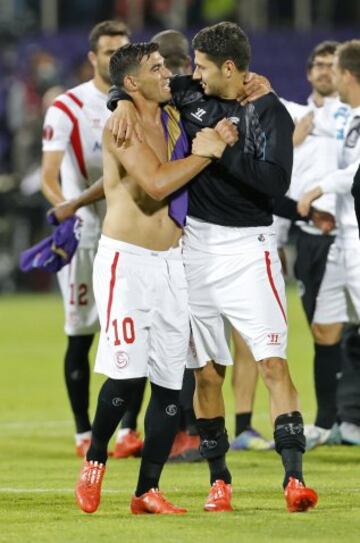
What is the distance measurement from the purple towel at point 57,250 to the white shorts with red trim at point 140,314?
2.40 metres

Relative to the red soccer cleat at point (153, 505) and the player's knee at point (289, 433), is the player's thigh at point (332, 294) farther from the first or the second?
the red soccer cleat at point (153, 505)

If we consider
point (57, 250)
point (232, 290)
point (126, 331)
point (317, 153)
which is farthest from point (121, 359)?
point (317, 153)

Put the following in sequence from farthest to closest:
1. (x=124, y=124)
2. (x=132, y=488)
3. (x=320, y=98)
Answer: (x=320, y=98)
(x=132, y=488)
(x=124, y=124)

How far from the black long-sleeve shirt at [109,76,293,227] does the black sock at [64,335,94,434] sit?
268 centimetres

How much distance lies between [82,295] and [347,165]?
1807 mm

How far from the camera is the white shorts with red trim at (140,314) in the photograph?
7143 millimetres

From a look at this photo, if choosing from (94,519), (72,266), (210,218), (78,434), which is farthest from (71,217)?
(94,519)

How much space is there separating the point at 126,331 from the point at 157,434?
0.51 meters

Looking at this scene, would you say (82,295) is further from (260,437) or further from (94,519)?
(94,519)

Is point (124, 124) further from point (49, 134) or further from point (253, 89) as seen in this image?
point (49, 134)

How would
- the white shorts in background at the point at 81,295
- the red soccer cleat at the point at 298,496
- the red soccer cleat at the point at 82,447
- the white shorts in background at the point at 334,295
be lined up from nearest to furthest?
the red soccer cleat at the point at 298,496
the red soccer cleat at the point at 82,447
the white shorts in background at the point at 81,295
the white shorts in background at the point at 334,295

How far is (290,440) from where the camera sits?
714 cm

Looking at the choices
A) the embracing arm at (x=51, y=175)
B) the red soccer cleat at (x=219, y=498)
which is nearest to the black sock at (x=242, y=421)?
the embracing arm at (x=51, y=175)

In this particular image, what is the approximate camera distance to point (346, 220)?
9.71m
